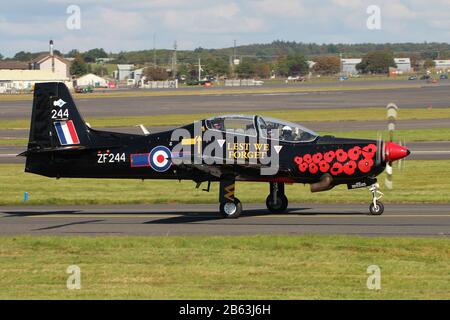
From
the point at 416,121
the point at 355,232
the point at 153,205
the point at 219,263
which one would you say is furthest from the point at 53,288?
the point at 416,121

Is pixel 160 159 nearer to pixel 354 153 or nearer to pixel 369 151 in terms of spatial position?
pixel 354 153

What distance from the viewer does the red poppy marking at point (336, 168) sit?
20125mm

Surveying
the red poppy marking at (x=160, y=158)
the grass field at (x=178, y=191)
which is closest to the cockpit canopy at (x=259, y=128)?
the red poppy marking at (x=160, y=158)

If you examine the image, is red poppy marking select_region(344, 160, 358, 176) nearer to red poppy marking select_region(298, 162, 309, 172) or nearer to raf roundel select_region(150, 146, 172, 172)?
red poppy marking select_region(298, 162, 309, 172)

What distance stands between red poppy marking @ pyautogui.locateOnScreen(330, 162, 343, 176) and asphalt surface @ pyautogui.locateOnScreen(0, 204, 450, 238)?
1060 mm

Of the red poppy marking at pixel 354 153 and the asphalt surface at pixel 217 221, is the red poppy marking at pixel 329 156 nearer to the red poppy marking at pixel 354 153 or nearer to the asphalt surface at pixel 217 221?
the red poppy marking at pixel 354 153

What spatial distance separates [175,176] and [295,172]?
299 cm

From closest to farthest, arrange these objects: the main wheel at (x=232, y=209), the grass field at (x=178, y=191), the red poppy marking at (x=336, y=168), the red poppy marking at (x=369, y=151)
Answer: the red poppy marking at (x=369, y=151), the red poppy marking at (x=336, y=168), the main wheel at (x=232, y=209), the grass field at (x=178, y=191)

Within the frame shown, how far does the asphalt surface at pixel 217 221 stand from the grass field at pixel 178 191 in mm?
1165

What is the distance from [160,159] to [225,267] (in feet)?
22.9

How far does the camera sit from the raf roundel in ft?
69.1

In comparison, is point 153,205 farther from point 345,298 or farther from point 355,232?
point 345,298

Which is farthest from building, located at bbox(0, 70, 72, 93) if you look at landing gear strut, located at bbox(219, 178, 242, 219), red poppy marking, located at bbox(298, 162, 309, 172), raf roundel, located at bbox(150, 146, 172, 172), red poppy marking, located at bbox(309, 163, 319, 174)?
red poppy marking, located at bbox(309, 163, 319, 174)

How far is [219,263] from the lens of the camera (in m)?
14.9
